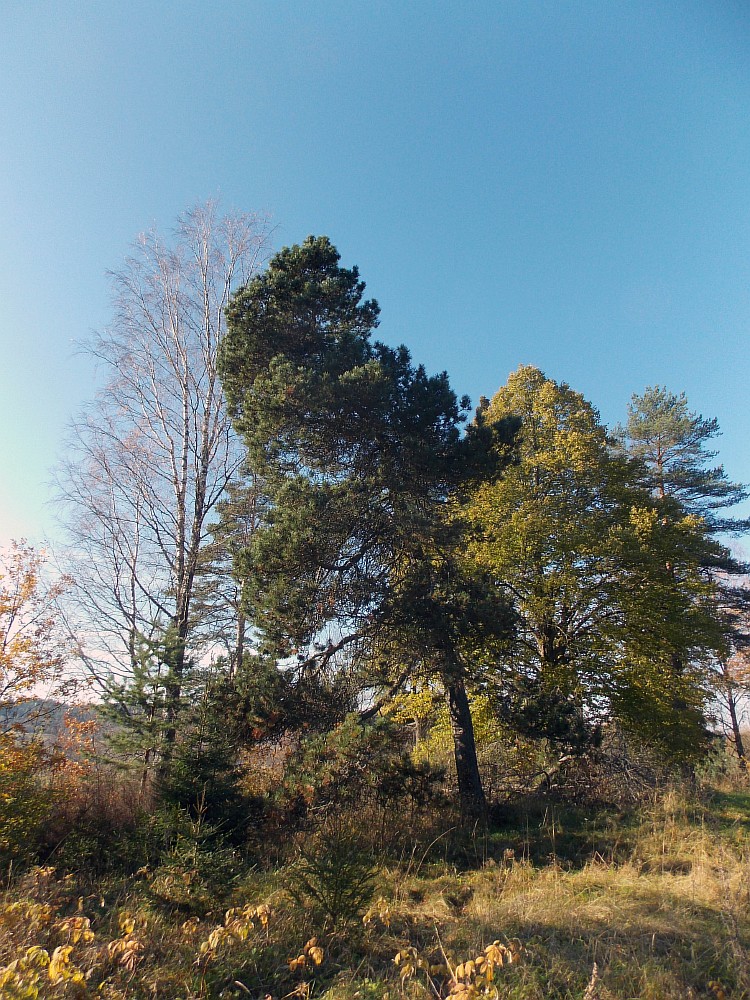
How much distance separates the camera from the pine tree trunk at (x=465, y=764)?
8.87 metres

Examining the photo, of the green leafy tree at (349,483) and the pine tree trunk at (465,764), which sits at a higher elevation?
the green leafy tree at (349,483)

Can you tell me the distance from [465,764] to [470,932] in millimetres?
4747

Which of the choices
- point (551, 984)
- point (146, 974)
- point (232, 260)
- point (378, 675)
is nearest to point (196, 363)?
point (232, 260)

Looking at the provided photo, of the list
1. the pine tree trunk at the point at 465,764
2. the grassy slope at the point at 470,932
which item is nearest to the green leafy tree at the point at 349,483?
the pine tree trunk at the point at 465,764

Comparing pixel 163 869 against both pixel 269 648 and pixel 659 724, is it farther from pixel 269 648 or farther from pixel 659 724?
pixel 659 724

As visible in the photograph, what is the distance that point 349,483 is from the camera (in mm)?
8305

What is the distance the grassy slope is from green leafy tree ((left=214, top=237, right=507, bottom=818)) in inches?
107

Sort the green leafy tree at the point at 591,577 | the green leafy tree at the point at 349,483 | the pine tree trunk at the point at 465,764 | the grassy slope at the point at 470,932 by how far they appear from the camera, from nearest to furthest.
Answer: the grassy slope at the point at 470,932 < the green leafy tree at the point at 349,483 < the pine tree trunk at the point at 465,764 < the green leafy tree at the point at 591,577

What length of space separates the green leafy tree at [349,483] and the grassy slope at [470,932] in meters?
2.73

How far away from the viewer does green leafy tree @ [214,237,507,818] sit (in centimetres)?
809

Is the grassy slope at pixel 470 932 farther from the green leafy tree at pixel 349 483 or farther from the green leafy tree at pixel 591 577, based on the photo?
the green leafy tree at pixel 591 577

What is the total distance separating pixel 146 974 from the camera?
151 inches

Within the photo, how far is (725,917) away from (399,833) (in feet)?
15.5

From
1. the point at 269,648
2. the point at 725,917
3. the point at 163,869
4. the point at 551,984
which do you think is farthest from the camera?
the point at 269,648
